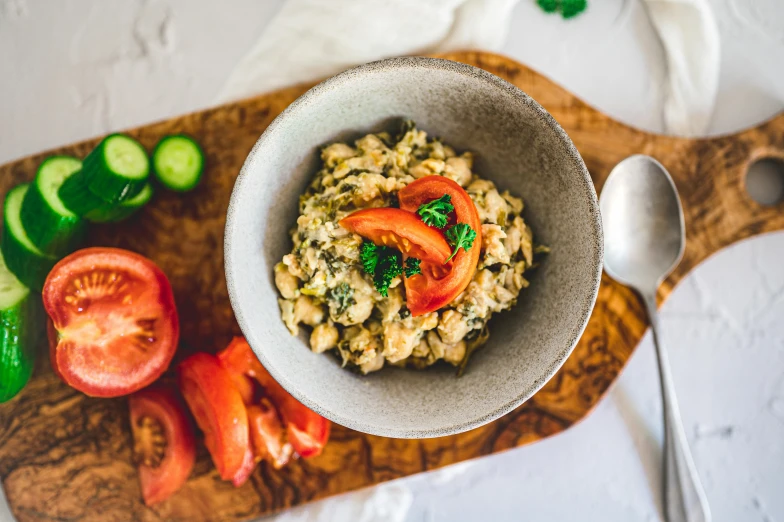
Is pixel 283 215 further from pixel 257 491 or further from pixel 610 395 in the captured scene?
pixel 610 395

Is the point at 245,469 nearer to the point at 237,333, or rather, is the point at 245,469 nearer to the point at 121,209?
the point at 237,333

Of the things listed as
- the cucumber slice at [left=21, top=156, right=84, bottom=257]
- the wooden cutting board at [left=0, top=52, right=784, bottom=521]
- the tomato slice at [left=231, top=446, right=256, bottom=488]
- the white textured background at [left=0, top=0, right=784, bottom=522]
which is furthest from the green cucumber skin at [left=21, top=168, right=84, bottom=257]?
the tomato slice at [left=231, top=446, right=256, bottom=488]

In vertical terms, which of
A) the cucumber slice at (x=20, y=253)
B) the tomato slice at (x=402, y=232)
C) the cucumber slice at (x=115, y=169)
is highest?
the tomato slice at (x=402, y=232)

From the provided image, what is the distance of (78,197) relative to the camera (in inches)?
86.4

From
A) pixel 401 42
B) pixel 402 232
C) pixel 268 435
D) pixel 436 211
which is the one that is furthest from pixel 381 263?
pixel 401 42

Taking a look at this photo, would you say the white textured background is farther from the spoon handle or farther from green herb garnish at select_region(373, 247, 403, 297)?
green herb garnish at select_region(373, 247, 403, 297)

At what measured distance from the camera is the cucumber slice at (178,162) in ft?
7.39

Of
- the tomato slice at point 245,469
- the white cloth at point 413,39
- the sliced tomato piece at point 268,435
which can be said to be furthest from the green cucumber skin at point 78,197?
the tomato slice at point 245,469

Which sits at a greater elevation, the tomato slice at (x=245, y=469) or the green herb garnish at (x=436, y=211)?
the green herb garnish at (x=436, y=211)

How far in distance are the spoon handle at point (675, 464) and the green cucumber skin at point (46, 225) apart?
2344 mm

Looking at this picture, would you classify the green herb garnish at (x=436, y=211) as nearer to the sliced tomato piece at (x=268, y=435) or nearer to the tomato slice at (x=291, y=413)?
the tomato slice at (x=291, y=413)

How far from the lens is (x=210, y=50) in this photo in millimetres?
2783

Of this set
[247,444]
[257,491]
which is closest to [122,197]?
[247,444]

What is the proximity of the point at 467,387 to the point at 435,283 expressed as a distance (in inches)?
17.5
